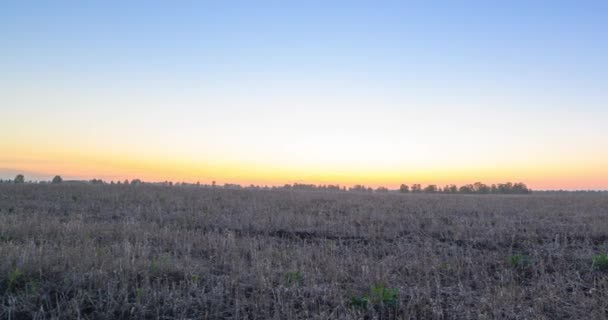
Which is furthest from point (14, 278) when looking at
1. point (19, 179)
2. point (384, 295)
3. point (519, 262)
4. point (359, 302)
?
point (19, 179)

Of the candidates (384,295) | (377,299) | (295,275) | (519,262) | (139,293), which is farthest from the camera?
(519,262)

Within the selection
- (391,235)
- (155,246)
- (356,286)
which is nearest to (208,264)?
(155,246)

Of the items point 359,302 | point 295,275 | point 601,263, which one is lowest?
point 359,302

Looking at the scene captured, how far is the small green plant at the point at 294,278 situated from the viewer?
299 inches

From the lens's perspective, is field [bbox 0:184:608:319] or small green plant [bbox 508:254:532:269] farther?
small green plant [bbox 508:254:532:269]

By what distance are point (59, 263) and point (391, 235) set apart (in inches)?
363

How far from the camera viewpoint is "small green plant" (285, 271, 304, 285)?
7588 mm

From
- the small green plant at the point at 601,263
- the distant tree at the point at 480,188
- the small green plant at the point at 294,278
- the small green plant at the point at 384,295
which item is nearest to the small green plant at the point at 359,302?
the small green plant at the point at 384,295

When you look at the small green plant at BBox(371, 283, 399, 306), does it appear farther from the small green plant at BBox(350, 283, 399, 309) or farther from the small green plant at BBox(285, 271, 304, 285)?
the small green plant at BBox(285, 271, 304, 285)

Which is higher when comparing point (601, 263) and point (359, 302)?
point (601, 263)

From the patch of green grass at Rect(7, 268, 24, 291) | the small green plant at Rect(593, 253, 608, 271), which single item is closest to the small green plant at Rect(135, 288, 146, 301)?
the patch of green grass at Rect(7, 268, 24, 291)

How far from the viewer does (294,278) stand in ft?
25.5

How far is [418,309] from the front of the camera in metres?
6.62

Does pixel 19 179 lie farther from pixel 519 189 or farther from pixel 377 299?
pixel 519 189
